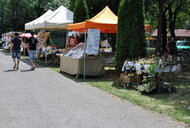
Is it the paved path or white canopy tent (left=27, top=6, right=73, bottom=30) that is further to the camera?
white canopy tent (left=27, top=6, right=73, bottom=30)

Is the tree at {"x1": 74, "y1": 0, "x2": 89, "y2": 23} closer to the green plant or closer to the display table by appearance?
the display table

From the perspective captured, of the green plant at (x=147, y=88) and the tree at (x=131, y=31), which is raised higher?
the tree at (x=131, y=31)

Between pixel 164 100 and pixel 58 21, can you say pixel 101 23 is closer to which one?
pixel 164 100

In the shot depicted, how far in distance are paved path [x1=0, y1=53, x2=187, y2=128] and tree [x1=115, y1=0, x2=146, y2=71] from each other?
3192 millimetres

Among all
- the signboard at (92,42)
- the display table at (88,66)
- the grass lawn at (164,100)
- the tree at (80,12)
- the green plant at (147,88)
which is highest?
the tree at (80,12)

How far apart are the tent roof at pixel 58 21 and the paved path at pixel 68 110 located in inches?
339

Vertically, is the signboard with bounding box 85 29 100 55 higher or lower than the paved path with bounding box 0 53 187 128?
higher

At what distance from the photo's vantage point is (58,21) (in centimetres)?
1758

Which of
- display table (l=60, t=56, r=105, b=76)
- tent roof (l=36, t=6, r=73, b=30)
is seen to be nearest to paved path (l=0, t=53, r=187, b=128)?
display table (l=60, t=56, r=105, b=76)

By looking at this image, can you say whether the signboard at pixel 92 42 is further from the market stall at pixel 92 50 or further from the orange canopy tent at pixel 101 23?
the orange canopy tent at pixel 101 23

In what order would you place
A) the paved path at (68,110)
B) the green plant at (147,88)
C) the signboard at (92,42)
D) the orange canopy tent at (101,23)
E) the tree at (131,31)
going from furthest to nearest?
the orange canopy tent at (101,23) → the tree at (131,31) → the signboard at (92,42) → the green plant at (147,88) → the paved path at (68,110)

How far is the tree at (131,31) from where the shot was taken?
11.6 m

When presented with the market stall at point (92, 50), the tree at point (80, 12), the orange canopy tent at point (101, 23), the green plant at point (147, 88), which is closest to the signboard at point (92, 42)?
the market stall at point (92, 50)

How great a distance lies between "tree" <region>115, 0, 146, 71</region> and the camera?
11.6 metres
